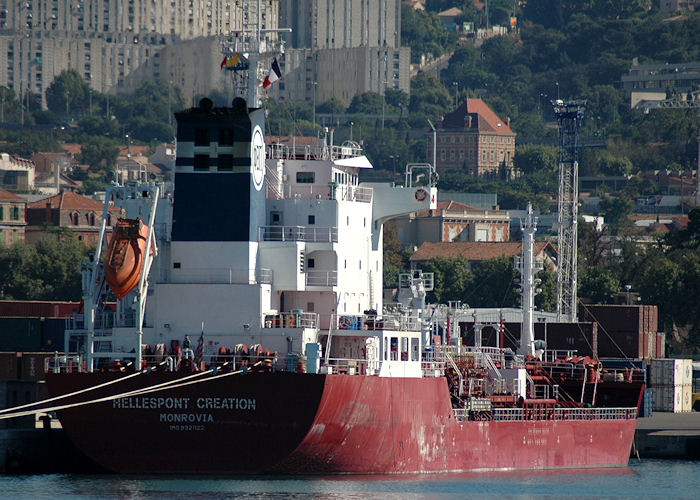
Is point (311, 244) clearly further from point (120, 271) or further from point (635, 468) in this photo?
point (635, 468)

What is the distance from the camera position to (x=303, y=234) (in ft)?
191

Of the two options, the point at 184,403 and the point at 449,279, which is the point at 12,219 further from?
the point at 184,403

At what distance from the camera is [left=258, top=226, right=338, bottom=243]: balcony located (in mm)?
58097

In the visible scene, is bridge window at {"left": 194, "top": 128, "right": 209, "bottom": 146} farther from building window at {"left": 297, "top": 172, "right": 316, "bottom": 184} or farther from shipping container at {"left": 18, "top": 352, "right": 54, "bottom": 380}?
shipping container at {"left": 18, "top": 352, "right": 54, "bottom": 380}

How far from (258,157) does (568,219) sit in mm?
45277

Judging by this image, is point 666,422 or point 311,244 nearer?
point 311,244

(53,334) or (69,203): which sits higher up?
(69,203)

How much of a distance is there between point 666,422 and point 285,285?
29.3 metres

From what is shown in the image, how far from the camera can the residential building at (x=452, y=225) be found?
7057 inches

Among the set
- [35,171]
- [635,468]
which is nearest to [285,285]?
[635,468]

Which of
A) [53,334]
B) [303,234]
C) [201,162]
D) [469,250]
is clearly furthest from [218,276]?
[469,250]

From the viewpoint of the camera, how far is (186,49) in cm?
18162

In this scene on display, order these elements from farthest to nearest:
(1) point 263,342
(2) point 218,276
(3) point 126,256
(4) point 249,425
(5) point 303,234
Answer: (5) point 303,234, (2) point 218,276, (1) point 263,342, (3) point 126,256, (4) point 249,425

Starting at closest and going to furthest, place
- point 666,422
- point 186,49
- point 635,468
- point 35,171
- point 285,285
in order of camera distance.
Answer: point 285,285 < point 635,468 < point 666,422 < point 186,49 < point 35,171
